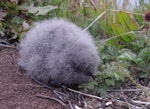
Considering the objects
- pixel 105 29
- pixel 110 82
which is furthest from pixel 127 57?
pixel 105 29

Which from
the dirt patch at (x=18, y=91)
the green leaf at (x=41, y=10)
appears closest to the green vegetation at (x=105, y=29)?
the green leaf at (x=41, y=10)

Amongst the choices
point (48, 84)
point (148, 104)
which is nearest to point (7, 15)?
point (48, 84)

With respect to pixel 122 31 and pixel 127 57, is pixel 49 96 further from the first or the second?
pixel 122 31

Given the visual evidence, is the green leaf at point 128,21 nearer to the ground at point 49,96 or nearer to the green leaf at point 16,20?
the ground at point 49,96

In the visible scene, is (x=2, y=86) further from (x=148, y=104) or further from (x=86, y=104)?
(x=148, y=104)

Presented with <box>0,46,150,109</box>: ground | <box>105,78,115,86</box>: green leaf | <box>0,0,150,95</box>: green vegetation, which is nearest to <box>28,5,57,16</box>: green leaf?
<box>0,0,150,95</box>: green vegetation
